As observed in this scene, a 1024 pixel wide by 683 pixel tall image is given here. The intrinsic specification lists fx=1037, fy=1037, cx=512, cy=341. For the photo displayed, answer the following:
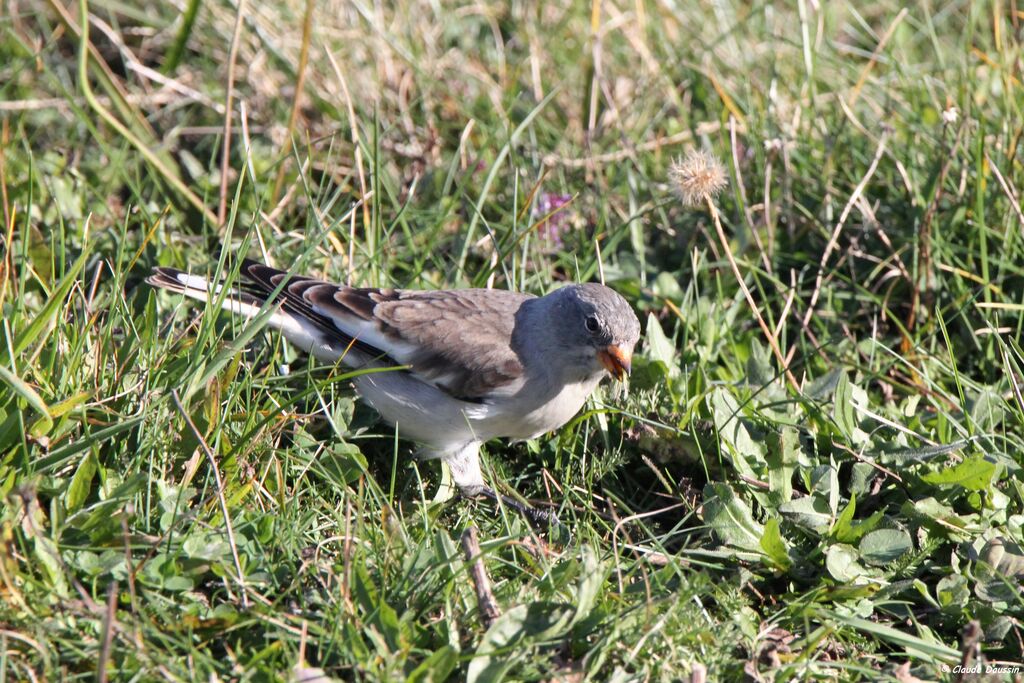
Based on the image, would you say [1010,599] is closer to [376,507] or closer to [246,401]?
[376,507]

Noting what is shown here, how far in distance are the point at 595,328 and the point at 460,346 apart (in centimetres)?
52

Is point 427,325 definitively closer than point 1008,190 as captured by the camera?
Yes

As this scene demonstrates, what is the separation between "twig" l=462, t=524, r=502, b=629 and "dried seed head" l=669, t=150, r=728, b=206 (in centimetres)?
178

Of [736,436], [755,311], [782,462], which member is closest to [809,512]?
[782,462]

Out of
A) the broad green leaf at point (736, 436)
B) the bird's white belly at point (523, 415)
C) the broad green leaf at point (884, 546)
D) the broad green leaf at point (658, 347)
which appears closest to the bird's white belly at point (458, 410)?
the bird's white belly at point (523, 415)

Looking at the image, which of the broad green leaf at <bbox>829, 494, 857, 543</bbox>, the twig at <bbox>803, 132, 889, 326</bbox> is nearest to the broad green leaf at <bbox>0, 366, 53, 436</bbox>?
the broad green leaf at <bbox>829, 494, 857, 543</bbox>

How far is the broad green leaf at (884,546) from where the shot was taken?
10.6 feet

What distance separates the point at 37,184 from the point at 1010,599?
4.18 m

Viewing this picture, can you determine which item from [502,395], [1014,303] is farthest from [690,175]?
[1014,303]

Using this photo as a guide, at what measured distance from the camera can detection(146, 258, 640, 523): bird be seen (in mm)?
3760

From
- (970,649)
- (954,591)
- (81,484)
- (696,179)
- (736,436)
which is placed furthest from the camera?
(696,179)

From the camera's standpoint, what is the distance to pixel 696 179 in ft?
13.3

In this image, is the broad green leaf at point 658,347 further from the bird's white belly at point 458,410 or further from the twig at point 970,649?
the twig at point 970,649

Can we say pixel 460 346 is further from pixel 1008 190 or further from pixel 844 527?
pixel 1008 190
